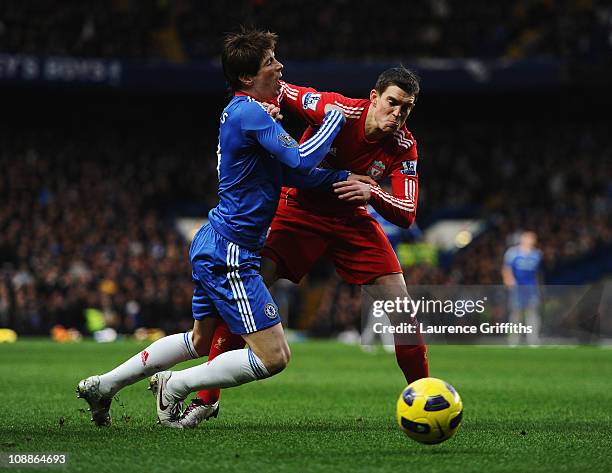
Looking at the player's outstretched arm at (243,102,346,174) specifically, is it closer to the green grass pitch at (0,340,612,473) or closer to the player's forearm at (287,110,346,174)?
the player's forearm at (287,110,346,174)

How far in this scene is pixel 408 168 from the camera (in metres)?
7.15

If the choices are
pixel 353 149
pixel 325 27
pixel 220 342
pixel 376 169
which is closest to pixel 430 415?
pixel 220 342

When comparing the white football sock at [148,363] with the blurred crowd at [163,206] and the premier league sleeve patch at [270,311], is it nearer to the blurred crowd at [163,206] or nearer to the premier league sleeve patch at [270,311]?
the premier league sleeve patch at [270,311]

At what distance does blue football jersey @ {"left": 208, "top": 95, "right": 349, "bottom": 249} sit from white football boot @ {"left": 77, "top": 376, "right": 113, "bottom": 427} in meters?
1.23

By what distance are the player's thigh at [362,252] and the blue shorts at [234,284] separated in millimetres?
1222

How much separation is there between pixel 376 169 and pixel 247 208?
1348 mm

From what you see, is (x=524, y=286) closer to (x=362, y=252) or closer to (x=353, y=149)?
(x=362, y=252)

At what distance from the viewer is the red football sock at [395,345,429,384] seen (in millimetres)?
7203

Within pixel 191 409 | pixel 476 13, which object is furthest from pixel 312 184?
pixel 476 13

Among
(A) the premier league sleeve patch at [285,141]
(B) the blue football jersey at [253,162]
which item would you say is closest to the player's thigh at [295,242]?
(B) the blue football jersey at [253,162]

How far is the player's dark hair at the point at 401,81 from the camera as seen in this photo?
22.4ft

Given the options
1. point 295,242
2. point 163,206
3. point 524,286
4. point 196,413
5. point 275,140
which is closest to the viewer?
point 275,140

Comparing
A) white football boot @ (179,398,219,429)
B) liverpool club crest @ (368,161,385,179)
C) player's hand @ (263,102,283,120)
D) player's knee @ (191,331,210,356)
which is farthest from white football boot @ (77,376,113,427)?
liverpool club crest @ (368,161,385,179)

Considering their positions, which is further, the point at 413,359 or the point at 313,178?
the point at 413,359
